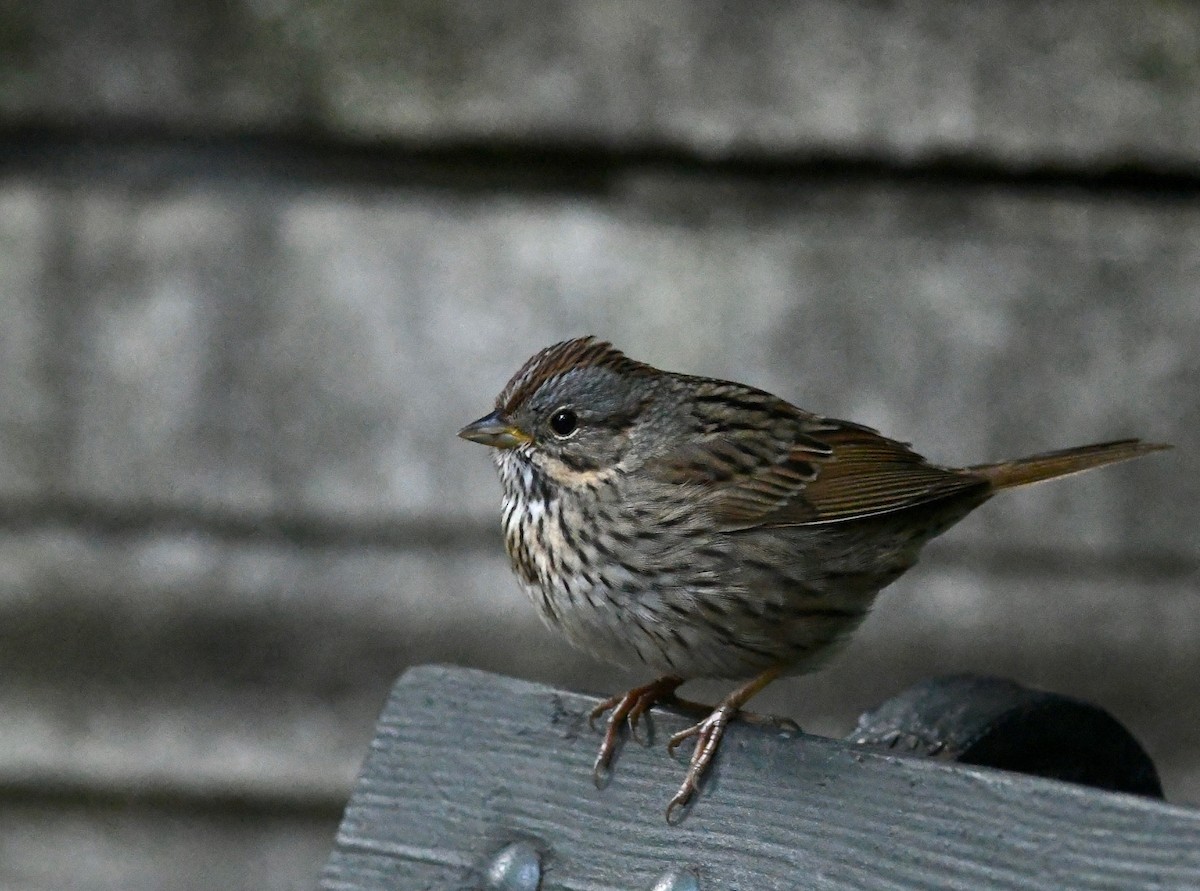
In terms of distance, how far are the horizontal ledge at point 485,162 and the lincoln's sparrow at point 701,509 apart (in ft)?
3.64

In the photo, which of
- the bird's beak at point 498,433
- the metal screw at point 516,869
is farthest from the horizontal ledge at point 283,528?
the metal screw at point 516,869

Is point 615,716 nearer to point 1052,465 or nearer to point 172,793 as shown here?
point 1052,465

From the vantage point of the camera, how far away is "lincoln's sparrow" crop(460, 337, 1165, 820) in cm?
235

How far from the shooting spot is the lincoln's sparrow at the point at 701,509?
7.72 feet

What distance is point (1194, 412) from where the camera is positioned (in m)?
3.72

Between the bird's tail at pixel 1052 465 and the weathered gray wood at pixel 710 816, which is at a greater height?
the bird's tail at pixel 1052 465

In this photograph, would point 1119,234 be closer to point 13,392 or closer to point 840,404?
point 840,404

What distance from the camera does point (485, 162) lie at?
3822mm

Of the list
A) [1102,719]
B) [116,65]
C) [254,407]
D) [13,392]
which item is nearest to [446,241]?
[254,407]

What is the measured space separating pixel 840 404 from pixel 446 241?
38.4 inches

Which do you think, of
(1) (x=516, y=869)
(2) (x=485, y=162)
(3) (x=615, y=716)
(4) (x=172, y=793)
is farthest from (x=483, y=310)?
(1) (x=516, y=869)

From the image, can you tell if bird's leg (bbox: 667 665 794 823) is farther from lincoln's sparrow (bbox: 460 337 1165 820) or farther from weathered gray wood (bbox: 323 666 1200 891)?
lincoln's sparrow (bbox: 460 337 1165 820)

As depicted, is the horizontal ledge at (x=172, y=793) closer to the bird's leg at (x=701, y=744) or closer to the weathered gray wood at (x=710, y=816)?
the weathered gray wood at (x=710, y=816)

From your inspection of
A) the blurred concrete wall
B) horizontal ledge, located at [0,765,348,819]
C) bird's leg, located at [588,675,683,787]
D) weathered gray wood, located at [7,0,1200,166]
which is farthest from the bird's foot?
horizontal ledge, located at [0,765,348,819]
